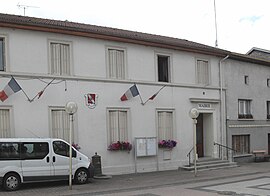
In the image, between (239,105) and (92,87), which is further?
(239,105)

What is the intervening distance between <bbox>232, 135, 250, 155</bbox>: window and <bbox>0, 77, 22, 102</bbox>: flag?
13.8 m

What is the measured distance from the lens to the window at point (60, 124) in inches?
633

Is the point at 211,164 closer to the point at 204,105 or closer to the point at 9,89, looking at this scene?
the point at 204,105

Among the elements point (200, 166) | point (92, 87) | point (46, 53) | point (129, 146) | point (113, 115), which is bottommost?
point (200, 166)

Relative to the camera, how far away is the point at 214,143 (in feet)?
71.4

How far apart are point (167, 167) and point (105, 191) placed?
7.09m

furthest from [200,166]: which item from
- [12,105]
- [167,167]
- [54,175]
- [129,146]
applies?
[12,105]

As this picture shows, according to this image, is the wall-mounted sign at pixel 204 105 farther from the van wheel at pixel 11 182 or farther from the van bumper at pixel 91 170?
the van wheel at pixel 11 182

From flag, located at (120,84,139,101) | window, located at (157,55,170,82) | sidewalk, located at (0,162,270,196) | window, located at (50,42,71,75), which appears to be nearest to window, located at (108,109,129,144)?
flag, located at (120,84,139,101)

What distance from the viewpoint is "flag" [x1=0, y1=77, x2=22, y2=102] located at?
48.1 feet

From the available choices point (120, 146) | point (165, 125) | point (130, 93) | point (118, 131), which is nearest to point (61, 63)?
point (130, 93)

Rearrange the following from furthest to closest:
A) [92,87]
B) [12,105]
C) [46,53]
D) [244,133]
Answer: [244,133] < [92,87] < [46,53] < [12,105]

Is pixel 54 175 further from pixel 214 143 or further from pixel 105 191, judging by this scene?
pixel 214 143

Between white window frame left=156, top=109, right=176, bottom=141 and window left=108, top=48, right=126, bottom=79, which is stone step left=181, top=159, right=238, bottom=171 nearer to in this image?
white window frame left=156, top=109, right=176, bottom=141
